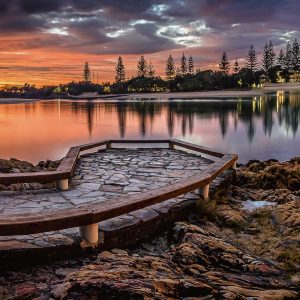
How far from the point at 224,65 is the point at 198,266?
130334mm

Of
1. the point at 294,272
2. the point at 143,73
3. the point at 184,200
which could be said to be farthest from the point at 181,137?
the point at 143,73

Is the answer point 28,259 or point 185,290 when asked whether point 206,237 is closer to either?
point 185,290

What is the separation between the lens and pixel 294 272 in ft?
14.0

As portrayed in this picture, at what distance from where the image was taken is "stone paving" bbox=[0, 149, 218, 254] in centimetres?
446

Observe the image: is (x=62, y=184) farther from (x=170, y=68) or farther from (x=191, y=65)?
(x=191, y=65)

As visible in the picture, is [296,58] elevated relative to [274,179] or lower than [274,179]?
elevated

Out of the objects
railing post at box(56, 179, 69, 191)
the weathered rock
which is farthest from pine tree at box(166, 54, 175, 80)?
railing post at box(56, 179, 69, 191)

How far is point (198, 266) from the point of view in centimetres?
411

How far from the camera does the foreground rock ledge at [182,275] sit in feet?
10.5

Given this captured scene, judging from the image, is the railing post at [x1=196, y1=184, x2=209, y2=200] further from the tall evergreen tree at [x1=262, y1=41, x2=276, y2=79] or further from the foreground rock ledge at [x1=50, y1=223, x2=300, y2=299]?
the tall evergreen tree at [x1=262, y1=41, x2=276, y2=79]

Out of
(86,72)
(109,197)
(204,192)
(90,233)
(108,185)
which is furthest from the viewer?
(86,72)

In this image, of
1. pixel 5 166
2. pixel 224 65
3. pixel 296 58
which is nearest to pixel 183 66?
pixel 224 65

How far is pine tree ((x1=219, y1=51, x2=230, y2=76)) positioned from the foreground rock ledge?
128756 mm

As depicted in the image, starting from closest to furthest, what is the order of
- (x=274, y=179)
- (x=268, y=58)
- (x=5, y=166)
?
(x=274, y=179) → (x=5, y=166) → (x=268, y=58)
